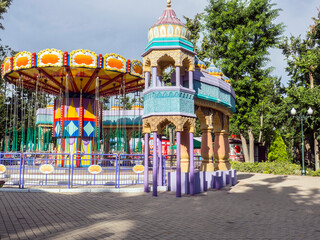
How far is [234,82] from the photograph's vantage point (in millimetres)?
24766

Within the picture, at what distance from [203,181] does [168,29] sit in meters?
6.22

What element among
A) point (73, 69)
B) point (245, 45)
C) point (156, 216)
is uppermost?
point (245, 45)

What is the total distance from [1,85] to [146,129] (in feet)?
98.6

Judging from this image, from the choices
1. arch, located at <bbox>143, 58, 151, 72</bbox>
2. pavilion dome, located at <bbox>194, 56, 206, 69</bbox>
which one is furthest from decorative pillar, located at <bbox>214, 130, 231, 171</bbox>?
arch, located at <bbox>143, 58, 151, 72</bbox>

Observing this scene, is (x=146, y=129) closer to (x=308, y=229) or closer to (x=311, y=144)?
(x=308, y=229)

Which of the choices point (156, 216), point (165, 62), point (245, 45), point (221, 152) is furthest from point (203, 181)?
point (245, 45)

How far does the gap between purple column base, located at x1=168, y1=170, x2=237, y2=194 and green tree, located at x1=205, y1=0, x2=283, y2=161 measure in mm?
13061

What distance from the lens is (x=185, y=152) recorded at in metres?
11.6

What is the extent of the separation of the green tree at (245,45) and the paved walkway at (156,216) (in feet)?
50.9

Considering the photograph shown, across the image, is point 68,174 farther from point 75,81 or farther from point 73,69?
point 75,81

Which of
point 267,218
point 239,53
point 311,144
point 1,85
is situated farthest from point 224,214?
point 1,85

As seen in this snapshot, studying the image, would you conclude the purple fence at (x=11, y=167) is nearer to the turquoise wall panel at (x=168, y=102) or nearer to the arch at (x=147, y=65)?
the turquoise wall panel at (x=168, y=102)

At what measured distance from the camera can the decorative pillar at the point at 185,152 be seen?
11.5 m

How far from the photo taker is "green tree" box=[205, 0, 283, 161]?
24.7 meters
